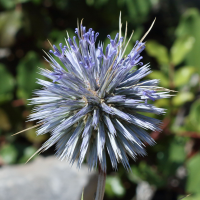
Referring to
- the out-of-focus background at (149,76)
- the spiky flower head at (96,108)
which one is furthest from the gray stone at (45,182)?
the spiky flower head at (96,108)

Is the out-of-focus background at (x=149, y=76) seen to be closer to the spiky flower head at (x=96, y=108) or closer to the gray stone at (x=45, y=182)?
the gray stone at (x=45, y=182)

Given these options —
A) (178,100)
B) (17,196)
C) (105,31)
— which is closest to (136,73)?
(178,100)

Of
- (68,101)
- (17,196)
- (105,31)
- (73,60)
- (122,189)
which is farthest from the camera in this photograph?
(105,31)

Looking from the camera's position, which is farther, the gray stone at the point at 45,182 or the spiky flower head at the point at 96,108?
the gray stone at the point at 45,182

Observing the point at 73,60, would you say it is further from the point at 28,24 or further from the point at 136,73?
the point at 28,24

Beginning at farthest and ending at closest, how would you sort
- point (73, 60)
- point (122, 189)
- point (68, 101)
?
point (122, 189)
point (73, 60)
point (68, 101)

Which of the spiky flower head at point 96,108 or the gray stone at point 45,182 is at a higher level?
the spiky flower head at point 96,108

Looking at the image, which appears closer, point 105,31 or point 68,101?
point 68,101
